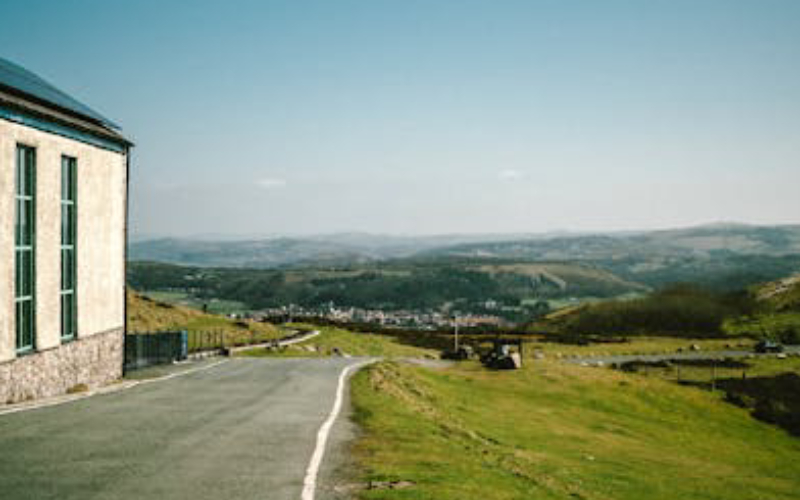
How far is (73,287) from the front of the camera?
30188mm

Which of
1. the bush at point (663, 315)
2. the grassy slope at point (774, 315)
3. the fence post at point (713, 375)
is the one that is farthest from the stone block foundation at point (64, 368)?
the bush at point (663, 315)

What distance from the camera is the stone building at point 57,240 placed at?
23984mm

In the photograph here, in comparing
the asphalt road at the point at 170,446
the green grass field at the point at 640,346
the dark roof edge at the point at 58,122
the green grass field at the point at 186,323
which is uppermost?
the dark roof edge at the point at 58,122

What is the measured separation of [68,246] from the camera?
29672 mm

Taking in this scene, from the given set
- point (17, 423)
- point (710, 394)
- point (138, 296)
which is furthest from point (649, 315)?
point (17, 423)

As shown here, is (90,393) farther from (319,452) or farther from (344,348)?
(344,348)

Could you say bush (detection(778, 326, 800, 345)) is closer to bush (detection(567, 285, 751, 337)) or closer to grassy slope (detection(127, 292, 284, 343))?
bush (detection(567, 285, 751, 337))

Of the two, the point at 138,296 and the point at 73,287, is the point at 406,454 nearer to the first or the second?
the point at 73,287

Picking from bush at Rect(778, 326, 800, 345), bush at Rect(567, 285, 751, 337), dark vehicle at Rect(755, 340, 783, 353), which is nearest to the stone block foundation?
dark vehicle at Rect(755, 340, 783, 353)

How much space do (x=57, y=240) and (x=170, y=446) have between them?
1388 cm

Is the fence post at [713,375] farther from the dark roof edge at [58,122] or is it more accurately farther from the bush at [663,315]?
the bush at [663,315]

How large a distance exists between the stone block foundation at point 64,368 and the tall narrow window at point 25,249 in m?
0.86

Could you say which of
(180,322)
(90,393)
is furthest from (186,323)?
(90,393)

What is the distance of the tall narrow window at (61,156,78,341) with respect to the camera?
29172mm
